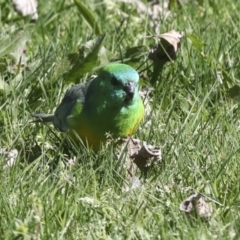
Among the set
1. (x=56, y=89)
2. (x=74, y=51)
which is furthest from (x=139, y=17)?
(x=56, y=89)

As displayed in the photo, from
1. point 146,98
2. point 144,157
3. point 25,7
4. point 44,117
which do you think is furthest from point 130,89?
point 25,7

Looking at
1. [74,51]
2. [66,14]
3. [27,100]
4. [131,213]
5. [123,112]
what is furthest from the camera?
[66,14]

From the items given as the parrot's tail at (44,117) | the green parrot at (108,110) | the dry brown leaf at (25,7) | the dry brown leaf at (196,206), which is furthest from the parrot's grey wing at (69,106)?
the dry brown leaf at (25,7)

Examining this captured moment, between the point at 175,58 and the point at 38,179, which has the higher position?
the point at 38,179

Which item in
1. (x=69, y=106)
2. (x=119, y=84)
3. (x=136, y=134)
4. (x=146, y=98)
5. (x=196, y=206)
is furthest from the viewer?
(x=146, y=98)

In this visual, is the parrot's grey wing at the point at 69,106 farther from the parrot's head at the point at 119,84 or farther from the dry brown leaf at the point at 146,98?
the dry brown leaf at the point at 146,98

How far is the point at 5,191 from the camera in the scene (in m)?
3.41

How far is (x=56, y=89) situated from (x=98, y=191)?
1195 mm

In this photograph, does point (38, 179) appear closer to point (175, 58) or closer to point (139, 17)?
point (175, 58)

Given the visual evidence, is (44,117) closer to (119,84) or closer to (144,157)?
(119,84)

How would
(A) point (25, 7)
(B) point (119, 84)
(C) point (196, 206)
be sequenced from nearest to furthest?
(C) point (196, 206), (B) point (119, 84), (A) point (25, 7)

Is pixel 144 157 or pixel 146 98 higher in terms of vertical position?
pixel 144 157

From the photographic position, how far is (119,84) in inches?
154

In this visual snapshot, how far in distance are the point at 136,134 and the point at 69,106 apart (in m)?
0.37
